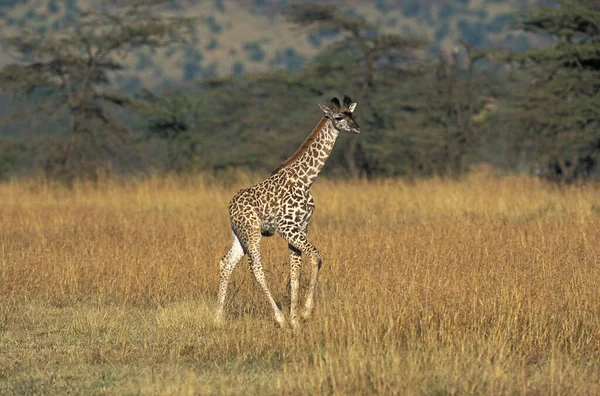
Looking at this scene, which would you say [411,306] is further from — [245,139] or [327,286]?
[245,139]

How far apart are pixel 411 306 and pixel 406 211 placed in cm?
900

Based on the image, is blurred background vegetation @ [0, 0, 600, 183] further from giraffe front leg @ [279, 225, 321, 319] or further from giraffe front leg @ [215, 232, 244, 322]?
giraffe front leg @ [279, 225, 321, 319]

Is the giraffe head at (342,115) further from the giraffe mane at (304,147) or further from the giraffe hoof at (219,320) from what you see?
the giraffe hoof at (219,320)

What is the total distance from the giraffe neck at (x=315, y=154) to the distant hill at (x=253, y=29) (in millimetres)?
105359

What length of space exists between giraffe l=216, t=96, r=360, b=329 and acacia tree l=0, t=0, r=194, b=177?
16.4 m

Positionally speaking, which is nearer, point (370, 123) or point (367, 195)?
point (367, 195)

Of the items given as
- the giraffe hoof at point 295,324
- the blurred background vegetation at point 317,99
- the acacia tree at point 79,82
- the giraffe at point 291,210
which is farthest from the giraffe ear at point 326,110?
the acacia tree at point 79,82

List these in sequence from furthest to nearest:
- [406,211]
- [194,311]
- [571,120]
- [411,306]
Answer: [571,120] < [406,211] < [194,311] < [411,306]

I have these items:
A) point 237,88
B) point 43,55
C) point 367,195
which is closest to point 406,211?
point 367,195

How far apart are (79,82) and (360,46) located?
29.5 ft

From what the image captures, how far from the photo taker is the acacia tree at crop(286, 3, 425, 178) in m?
30.0

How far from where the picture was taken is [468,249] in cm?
1169

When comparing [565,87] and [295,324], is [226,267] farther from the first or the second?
[565,87]

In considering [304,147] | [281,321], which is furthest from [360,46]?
[281,321]
